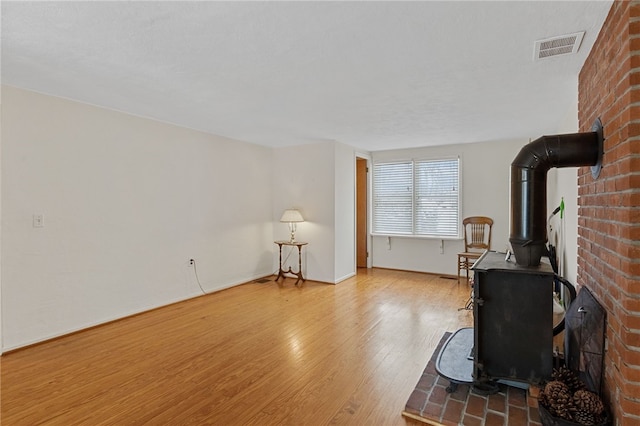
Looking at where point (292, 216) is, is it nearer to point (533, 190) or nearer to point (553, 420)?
point (533, 190)

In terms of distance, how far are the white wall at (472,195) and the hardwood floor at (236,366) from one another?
5.33 ft

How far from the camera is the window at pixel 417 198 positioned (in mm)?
5660

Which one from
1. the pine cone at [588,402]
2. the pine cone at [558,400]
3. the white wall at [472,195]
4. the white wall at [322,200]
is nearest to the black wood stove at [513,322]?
the pine cone at [558,400]

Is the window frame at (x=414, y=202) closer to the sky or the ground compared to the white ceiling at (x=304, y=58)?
closer to the ground

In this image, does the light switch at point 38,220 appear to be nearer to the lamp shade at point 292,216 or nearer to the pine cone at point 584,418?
the lamp shade at point 292,216

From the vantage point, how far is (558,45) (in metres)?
2.06

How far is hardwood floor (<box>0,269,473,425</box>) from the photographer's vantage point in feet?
6.56

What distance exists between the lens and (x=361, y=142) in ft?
17.3

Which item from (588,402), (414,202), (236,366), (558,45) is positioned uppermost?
(558,45)

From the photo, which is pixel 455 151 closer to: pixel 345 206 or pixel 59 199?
pixel 345 206

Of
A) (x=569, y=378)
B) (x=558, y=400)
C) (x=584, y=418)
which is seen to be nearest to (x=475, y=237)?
(x=569, y=378)

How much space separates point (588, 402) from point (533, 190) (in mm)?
1215

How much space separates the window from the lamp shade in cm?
184

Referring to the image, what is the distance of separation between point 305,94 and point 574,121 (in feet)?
8.23
